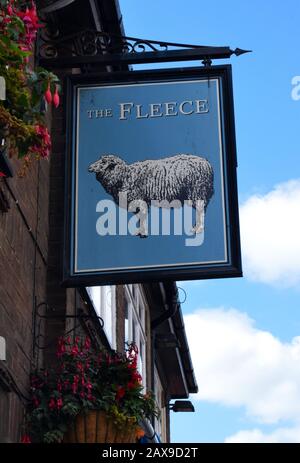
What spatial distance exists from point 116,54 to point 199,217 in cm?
174

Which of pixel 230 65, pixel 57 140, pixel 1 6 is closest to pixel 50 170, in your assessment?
pixel 57 140

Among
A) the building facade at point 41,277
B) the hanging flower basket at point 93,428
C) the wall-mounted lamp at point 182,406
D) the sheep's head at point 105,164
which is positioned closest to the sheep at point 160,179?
the sheep's head at point 105,164

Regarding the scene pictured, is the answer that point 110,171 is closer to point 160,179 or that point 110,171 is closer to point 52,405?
point 160,179

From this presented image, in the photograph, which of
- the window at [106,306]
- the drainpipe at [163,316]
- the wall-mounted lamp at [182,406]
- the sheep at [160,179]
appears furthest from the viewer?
the wall-mounted lamp at [182,406]

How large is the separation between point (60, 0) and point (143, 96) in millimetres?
1246

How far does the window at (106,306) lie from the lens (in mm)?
10766

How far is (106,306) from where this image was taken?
37.8 ft

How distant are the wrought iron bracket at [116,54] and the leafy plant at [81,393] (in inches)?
94.8

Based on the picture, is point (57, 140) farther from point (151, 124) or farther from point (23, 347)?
point (23, 347)

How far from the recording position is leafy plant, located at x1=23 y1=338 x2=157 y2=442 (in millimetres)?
7664

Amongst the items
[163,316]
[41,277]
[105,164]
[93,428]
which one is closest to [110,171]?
[105,164]

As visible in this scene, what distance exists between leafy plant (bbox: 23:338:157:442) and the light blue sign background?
32.0 inches

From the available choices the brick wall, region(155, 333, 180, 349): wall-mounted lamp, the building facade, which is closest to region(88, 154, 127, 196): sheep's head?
the building facade

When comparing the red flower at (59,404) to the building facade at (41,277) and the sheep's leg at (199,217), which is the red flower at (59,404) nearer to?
the building facade at (41,277)
